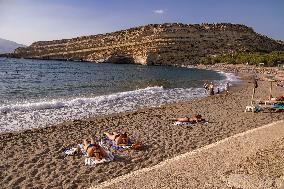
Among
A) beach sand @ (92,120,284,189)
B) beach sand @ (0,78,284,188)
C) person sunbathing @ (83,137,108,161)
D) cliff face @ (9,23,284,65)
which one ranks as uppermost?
cliff face @ (9,23,284,65)

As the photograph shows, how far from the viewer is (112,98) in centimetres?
2544

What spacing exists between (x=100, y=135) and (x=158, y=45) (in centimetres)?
9710

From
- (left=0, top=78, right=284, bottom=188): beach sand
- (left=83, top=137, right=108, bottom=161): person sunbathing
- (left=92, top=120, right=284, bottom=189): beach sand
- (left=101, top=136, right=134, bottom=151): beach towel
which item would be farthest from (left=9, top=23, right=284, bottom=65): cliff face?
(left=92, top=120, right=284, bottom=189): beach sand

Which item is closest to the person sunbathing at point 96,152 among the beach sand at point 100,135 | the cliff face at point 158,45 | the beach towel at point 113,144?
the beach sand at point 100,135

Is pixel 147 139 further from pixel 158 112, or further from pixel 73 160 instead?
pixel 158 112

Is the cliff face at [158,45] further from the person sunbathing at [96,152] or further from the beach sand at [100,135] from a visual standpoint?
the person sunbathing at [96,152]

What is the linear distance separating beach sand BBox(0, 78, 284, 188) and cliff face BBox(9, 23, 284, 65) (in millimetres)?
84578

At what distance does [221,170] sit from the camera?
8.77 metres

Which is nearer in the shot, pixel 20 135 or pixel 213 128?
pixel 20 135

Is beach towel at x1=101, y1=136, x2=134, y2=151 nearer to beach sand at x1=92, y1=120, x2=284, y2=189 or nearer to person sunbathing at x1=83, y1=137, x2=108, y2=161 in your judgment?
person sunbathing at x1=83, y1=137, x2=108, y2=161

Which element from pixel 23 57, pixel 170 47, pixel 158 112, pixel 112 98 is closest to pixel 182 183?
pixel 158 112

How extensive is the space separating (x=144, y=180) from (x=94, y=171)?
231 cm

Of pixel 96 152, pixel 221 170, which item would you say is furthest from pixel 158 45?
pixel 221 170

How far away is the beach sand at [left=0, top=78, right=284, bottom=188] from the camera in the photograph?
31.6 feet
